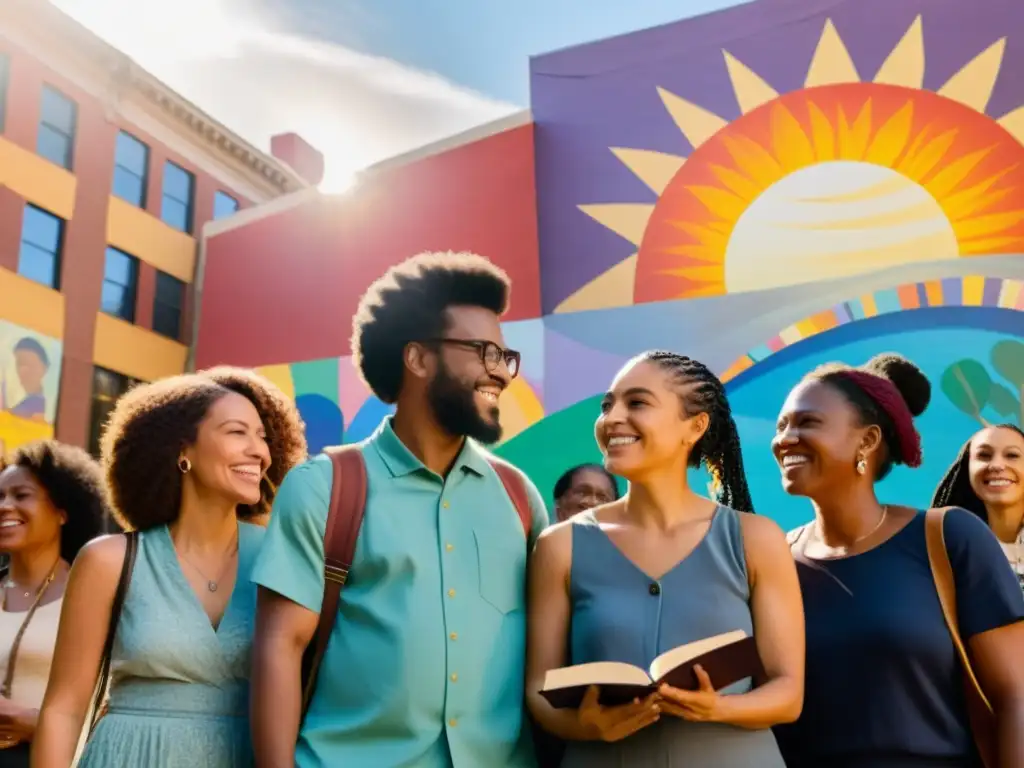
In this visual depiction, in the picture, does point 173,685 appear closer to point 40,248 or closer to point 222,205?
point 40,248

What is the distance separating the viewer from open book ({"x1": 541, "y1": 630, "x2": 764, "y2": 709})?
208cm

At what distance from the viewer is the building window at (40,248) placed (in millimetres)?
16031

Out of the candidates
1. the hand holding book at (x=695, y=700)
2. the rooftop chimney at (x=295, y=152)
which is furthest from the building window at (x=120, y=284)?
the hand holding book at (x=695, y=700)

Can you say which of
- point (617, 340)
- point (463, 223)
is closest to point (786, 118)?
point (617, 340)

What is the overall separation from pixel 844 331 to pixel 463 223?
4982mm

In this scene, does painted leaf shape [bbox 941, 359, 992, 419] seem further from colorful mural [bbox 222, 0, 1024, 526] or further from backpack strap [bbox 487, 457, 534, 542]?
backpack strap [bbox 487, 457, 534, 542]

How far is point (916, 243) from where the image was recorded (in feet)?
35.3

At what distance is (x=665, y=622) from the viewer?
2.42 m

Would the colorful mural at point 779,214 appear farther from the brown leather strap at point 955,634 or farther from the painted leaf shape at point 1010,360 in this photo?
the brown leather strap at point 955,634

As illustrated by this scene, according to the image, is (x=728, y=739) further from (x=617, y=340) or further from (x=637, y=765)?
(x=617, y=340)

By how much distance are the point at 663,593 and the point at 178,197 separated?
18.7 metres

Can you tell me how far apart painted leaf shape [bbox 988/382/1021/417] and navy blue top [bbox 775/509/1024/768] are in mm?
8138

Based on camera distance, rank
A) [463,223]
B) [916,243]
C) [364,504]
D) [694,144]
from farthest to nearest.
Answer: [463,223] → [694,144] → [916,243] → [364,504]

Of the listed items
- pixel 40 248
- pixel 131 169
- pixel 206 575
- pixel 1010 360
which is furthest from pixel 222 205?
pixel 206 575
